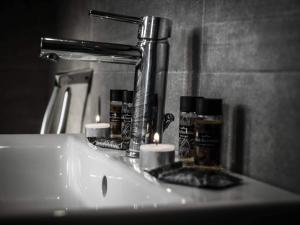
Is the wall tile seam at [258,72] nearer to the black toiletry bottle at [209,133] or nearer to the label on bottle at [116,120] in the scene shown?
the black toiletry bottle at [209,133]

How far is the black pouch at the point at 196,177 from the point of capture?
533mm

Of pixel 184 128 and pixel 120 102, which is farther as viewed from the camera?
pixel 120 102

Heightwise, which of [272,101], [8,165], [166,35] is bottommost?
[8,165]

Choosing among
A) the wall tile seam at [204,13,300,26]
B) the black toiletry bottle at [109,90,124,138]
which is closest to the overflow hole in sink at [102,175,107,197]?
the black toiletry bottle at [109,90,124,138]

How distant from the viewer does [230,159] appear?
0.67 meters

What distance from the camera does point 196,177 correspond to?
1.79 feet

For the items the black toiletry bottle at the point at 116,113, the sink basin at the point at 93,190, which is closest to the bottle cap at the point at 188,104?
the sink basin at the point at 93,190

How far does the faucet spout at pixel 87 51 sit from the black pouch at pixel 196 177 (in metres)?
0.27

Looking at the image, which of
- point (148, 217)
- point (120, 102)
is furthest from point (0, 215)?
point (120, 102)

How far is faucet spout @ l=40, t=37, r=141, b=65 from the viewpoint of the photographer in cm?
74

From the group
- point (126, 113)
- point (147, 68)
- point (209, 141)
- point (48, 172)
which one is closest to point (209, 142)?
point (209, 141)

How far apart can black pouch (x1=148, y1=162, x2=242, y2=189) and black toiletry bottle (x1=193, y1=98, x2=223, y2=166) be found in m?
0.02

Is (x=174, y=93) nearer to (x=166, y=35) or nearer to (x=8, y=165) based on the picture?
(x=166, y=35)

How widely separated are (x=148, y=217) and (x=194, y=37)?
48cm
